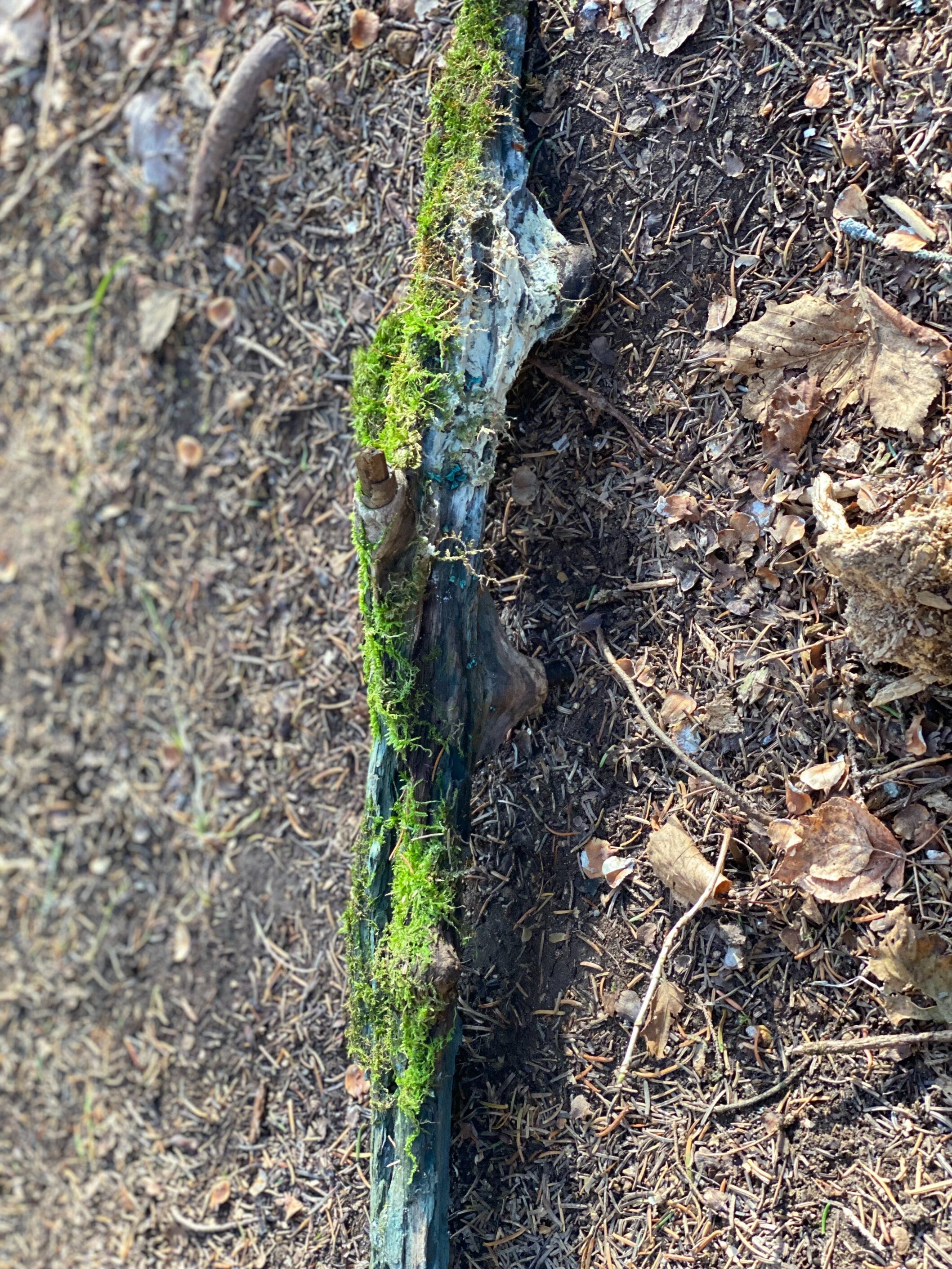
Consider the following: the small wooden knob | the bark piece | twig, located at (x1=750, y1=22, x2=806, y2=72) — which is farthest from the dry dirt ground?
the small wooden knob

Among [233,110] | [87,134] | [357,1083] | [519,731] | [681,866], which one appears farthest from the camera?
[87,134]

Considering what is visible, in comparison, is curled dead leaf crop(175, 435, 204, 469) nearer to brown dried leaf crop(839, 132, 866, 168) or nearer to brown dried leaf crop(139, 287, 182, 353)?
brown dried leaf crop(139, 287, 182, 353)

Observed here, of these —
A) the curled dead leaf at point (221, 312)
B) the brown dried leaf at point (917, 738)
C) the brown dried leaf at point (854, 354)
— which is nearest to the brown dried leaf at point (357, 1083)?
the brown dried leaf at point (917, 738)

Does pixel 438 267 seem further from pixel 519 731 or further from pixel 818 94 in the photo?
pixel 519 731

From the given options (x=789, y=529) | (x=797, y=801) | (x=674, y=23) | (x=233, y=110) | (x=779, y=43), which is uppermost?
(x=233, y=110)

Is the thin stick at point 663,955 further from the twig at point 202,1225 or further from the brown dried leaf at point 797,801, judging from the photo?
the twig at point 202,1225

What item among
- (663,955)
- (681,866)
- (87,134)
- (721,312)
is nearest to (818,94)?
(721,312)

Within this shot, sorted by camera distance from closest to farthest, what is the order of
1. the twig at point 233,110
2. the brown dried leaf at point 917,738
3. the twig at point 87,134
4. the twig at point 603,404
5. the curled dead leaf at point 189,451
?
the brown dried leaf at point 917,738, the twig at point 603,404, the twig at point 233,110, the curled dead leaf at point 189,451, the twig at point 87,134
